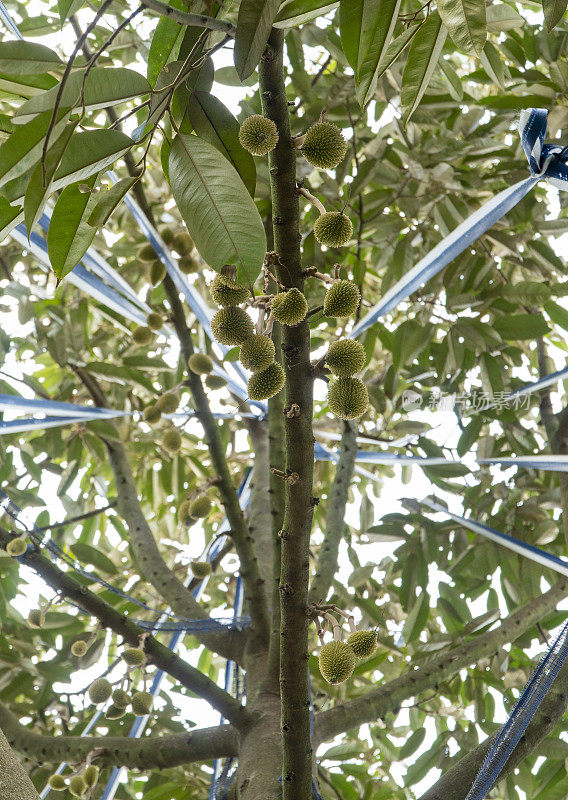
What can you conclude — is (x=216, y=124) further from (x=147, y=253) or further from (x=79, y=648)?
(x=79, y=648)

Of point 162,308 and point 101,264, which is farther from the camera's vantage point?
point 162,308

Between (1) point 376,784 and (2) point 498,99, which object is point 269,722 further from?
(2) point 498,99

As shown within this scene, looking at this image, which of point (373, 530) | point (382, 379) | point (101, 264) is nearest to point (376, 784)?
point (373, 530)

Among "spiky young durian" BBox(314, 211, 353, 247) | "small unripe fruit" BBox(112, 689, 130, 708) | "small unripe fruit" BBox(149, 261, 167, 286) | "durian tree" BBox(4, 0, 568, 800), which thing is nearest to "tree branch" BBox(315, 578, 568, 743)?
"durian tree" BBox(4, 0, 568, 800)

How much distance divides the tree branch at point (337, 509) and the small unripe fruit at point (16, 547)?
66cm

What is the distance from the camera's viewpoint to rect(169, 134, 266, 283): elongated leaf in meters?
0.81

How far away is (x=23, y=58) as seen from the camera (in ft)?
2.52

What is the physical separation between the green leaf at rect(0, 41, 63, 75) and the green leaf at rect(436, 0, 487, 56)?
45 centimetres

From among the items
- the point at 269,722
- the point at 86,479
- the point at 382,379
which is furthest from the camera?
the point at 86,479

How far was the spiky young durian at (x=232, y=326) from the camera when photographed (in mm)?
926

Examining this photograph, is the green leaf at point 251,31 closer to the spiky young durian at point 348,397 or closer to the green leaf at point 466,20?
the green leaf at point 466,20

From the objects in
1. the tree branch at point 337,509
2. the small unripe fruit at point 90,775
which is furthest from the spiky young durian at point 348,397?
the small unripe fruit at point 90,775

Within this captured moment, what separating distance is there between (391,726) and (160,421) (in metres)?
1.16

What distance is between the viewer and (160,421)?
7.01 ft
